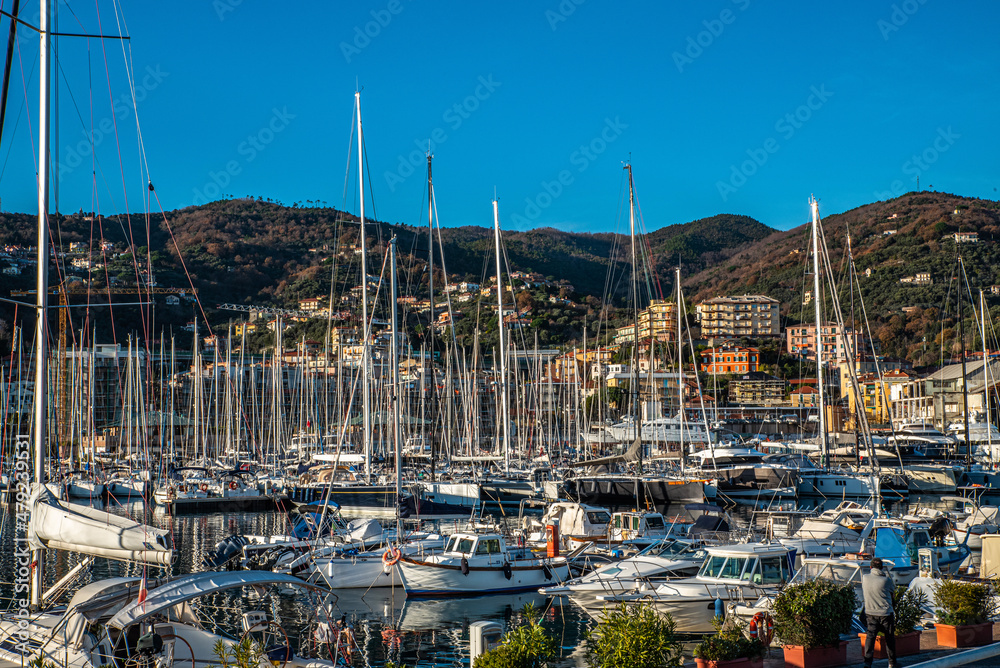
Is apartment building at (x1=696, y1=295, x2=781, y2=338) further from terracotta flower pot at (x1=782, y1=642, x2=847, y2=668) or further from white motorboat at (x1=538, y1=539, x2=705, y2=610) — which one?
terracotta flower pot at (x1=782, y1=642, x2=847, y2=668)

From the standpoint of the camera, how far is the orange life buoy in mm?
24723

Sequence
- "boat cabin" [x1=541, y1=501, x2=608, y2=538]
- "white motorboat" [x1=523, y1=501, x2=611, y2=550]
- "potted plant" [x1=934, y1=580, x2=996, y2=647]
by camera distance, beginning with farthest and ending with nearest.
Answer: "boat cabin" [x1=541, y1=501, x2=608, y2=538], "white motorboat" [x1=523, y1=501, x2=611, y2=550], "potted plant" [x1=934, y1=580, x2=996, y2=647]

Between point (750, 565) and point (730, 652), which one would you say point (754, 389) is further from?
point (730, 652)

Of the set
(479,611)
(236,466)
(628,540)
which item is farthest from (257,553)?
(236,466)

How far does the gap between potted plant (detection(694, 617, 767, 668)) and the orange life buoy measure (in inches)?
569

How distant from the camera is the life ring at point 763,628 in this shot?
42.7 ft

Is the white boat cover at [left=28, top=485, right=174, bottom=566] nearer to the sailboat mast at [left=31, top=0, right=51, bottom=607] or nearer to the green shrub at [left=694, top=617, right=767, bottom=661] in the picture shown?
the sailboat mast at [left=31, top=0, right=51, bottom=607]

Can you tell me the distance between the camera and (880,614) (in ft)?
37.1

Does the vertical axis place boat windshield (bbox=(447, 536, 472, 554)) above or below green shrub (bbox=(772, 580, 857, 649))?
below

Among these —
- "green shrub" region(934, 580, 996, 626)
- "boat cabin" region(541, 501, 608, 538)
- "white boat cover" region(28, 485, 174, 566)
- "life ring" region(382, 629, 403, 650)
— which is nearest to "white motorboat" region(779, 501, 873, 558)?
"boat cabin" region(541, 501, 608, 538)

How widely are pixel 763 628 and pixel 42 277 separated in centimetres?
1169

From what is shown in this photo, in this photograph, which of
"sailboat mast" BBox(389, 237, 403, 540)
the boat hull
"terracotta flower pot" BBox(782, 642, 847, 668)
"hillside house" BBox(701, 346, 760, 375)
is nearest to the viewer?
"terracotta flower pot" BBox(782, 642, 847, 668)

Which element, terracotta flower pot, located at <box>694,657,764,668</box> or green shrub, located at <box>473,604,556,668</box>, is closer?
green shrub, located at <box>473,604,556,668</box>

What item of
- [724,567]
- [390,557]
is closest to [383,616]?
[390,557]
